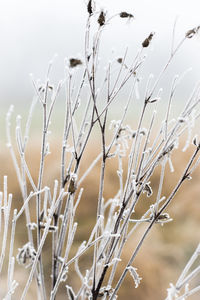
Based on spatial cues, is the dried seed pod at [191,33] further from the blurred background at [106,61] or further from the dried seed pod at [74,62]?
the dried seed pod at [74,62]

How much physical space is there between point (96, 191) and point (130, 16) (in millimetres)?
1105

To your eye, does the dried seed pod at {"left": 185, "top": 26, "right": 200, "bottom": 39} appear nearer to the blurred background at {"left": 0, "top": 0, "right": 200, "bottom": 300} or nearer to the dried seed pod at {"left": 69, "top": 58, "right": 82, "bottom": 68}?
the blurred background at {"left": 0, "top": 0, "right": 200, "bottom": 300}

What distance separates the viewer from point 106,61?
3.92ft

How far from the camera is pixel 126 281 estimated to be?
49.0 inches

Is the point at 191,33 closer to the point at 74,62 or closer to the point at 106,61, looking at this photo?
the point at 74,62

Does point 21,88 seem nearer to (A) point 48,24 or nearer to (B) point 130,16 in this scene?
(A) point 48,24

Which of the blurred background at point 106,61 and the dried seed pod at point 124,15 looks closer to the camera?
the dried seed pod at point 124,15

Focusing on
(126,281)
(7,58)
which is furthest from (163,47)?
(126,281)

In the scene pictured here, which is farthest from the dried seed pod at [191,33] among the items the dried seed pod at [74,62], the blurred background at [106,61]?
the dried seed pod at [74,62]

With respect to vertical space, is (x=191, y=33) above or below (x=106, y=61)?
below

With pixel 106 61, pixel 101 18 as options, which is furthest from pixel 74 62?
pixel 106 61

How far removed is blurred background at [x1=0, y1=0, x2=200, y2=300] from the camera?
98cm

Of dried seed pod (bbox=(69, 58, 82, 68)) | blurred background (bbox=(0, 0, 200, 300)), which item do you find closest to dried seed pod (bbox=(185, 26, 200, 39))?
blurred background (bbox=(0, 0, 200, 300))

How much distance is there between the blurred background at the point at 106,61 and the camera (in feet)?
3.22
